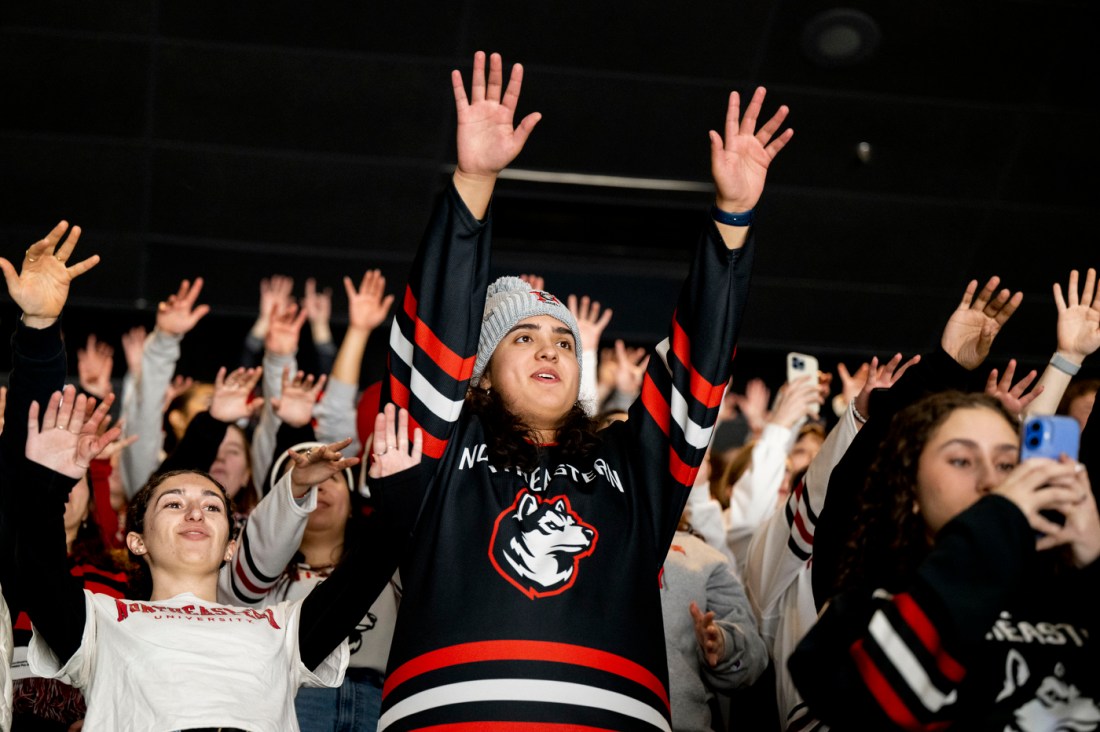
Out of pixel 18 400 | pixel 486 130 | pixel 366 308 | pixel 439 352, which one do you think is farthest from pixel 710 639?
pixel 366 308

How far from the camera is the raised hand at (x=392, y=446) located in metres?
2.20

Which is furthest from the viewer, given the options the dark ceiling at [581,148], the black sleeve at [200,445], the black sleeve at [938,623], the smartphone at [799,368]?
the dark ceiling at [581,148]

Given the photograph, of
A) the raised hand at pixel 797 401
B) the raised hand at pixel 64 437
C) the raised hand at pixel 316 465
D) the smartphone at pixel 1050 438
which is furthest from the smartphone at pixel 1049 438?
the raised hand at pixel 797 401

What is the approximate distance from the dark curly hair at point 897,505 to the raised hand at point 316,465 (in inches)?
37.5

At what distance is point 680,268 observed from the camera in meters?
6.72

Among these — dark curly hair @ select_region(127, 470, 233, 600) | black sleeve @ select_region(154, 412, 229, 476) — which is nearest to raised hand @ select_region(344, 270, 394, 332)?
black sleeve @ select_region(154, 412, 229, 476)

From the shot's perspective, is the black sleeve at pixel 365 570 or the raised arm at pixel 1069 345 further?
the raised arm at pixel 1069 345

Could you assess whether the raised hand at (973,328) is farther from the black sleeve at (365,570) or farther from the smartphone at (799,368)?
the black sleeve at (365,570)

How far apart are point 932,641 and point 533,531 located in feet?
2.50

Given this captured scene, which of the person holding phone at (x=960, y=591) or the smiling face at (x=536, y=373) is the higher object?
the smiling face at (x=536, y=373)

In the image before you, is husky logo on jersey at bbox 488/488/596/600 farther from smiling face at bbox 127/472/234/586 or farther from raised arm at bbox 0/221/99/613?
raised arm at bbox 0/221/99/613

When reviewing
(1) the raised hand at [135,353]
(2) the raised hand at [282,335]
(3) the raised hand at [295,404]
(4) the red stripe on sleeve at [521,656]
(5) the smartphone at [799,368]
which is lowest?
(4) the red stripe on sleeve at [521,656]

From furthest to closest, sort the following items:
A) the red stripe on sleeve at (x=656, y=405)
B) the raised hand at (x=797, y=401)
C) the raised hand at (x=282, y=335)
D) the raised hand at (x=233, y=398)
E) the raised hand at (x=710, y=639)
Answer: the raised hand at (x=282, y=335) < the raised hand at (x=797, y=401) < the raised hand at (x=233, y=398) < the raised hand at (x=710, y=639) < the red stripe on sleeve at (x=656, y=405)

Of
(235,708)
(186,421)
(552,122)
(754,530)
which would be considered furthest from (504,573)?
(552,122)
